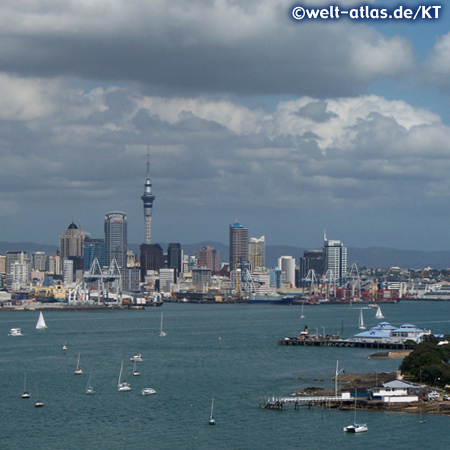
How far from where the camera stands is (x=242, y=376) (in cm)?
4512

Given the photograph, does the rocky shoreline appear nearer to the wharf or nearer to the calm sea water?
the calm sea water

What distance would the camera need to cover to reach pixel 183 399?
38.4m

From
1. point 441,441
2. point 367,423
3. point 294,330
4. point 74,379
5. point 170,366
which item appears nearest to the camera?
point 441,441

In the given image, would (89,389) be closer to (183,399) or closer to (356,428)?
(183,399)

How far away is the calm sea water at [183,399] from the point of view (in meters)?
30.7

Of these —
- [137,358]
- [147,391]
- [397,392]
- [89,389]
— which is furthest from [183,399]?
[137,358]

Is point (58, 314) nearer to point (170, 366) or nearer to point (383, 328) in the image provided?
point (383, 328)

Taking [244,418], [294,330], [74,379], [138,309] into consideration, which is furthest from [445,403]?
[138,309]

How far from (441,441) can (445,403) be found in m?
4.63

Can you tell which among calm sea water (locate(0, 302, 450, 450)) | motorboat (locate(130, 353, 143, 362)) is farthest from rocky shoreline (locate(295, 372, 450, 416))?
Result: motorboat (locate(130, 353, 143, 362))

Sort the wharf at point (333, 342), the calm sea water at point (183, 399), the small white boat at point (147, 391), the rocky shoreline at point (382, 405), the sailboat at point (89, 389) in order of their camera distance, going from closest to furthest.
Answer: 1. the calm sea water at point (183, 399)
2. the rocky shoreline at point (382, 405)
3. the small white boat at point (147, 391)
4. the sailboat at point (89, 389)
5. the wharf at point (333, 342)

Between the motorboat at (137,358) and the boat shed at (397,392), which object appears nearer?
the boat shed at (397,392)

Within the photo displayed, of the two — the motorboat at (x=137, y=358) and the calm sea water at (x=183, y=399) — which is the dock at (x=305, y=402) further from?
the motorboat at (x=137, y=358)

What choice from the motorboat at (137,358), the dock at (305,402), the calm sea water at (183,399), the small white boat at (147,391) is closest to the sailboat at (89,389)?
the calm sea water at (183,399)
